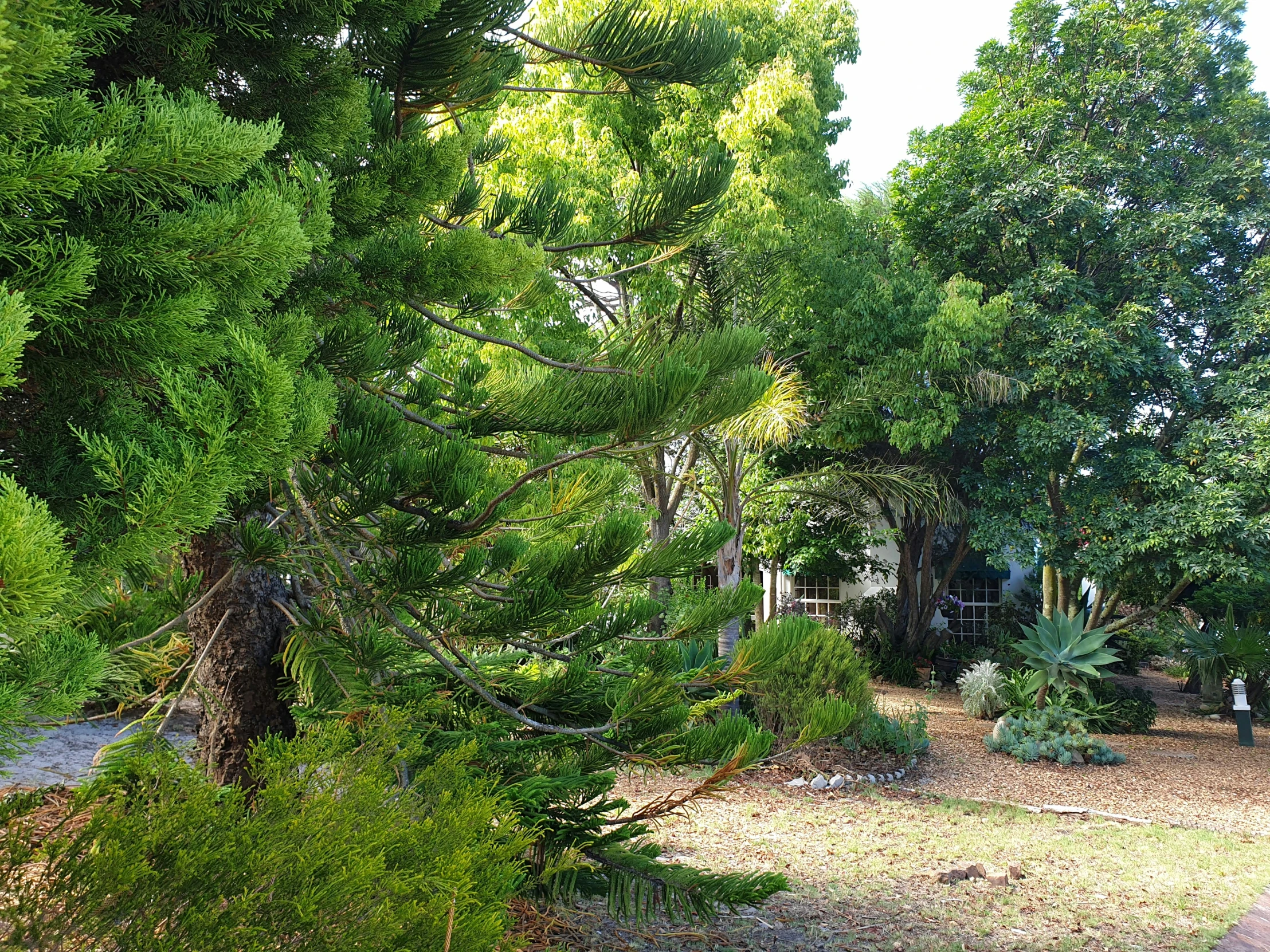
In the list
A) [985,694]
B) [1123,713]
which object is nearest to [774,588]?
[985,694]

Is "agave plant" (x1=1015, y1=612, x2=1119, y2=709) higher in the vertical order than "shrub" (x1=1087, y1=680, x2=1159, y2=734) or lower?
higher

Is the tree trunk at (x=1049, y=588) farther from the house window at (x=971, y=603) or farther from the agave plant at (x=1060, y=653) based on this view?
the agave plant at (x=1060, y=653)

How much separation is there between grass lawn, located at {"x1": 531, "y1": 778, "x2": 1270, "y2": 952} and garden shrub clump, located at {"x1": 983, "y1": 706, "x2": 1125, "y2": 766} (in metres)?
2.20

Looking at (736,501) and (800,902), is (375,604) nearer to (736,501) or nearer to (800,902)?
(800,902)

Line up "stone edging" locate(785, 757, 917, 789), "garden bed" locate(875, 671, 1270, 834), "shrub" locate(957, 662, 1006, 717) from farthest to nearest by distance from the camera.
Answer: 1. "shrub" locate(957, 662, 1006, 717)
2. "garden bed" locate(875, 671, 1270, 834)
3. "stone edging" locate(785, 757, 917, 789)

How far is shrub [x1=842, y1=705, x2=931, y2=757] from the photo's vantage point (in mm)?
7766

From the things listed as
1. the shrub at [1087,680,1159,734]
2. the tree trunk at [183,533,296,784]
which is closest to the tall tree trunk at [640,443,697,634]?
the shrub at [1087,680,1159,734]

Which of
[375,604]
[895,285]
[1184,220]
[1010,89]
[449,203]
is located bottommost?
[375,604]

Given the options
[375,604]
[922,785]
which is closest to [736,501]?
[922,785]

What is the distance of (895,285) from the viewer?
10305 mm

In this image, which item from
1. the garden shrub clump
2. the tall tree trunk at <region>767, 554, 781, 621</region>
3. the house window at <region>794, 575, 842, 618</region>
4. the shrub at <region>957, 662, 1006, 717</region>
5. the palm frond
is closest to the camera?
the garden shrub clump

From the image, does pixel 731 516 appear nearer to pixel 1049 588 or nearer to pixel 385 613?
pixel 1049 588

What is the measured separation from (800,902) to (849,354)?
7305 mm

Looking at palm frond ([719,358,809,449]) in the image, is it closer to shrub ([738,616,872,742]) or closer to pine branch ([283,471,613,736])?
shrub ([738,616,872,742])
